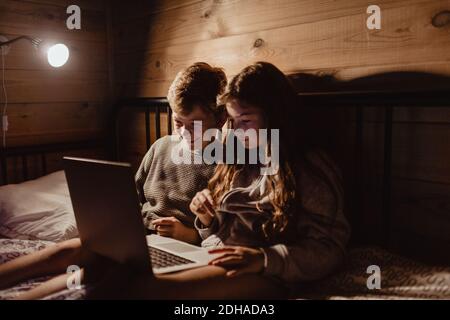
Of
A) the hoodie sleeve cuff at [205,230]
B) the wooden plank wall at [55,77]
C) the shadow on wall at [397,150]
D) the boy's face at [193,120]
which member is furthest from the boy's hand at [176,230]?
the wooden plank wall at [55,77]

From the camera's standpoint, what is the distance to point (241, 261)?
1.12m

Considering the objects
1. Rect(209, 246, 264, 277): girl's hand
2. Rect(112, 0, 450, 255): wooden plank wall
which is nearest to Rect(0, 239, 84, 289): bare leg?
Rect(209, 246, 264, 277): girl's hand

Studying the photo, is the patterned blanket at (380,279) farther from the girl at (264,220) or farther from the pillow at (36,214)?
the pillow at (36,214)

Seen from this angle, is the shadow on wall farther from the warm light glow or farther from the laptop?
the warm light glow

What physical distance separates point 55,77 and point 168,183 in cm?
100

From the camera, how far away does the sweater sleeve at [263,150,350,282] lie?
1147 millimetres

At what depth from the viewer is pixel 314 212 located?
1205 mm

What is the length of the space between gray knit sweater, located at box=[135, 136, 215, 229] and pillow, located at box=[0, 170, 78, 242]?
0.28 m

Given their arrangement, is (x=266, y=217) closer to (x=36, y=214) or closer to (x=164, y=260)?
(x=164, y=260)

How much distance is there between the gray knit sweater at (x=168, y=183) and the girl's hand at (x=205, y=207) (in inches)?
8.6

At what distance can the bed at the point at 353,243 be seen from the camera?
1122 millimetres

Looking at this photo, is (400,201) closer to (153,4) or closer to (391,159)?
(391,159)

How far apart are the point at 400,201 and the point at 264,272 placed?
526 millimetres

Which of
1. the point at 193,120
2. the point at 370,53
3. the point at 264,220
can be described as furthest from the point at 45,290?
the point at 370,53
